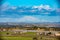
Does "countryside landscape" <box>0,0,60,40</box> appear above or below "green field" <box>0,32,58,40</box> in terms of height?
above

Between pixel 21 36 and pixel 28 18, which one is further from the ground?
pixel 28 18

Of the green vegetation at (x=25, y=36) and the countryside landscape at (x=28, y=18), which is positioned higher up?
the countryside landscape at (x=28, y=18)

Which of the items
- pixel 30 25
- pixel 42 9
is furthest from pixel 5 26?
pixel 42 9

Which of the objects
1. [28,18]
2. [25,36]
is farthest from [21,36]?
[28,18]

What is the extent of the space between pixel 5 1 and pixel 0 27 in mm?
472

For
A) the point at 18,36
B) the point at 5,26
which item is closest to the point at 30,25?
the point at 18,36

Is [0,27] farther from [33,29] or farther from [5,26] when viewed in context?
[33,29]

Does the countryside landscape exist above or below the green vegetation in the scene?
above

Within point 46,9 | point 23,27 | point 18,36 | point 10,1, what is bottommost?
point 18,36

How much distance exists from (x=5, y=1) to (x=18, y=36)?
66 centimetres

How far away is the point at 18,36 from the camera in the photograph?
8.12 ft

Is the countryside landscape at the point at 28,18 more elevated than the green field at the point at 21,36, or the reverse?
the countryside landscape at the point at 28,18

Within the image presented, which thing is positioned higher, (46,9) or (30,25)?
(46,9)

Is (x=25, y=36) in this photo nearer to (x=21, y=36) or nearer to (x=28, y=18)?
(x=21, y=36)
